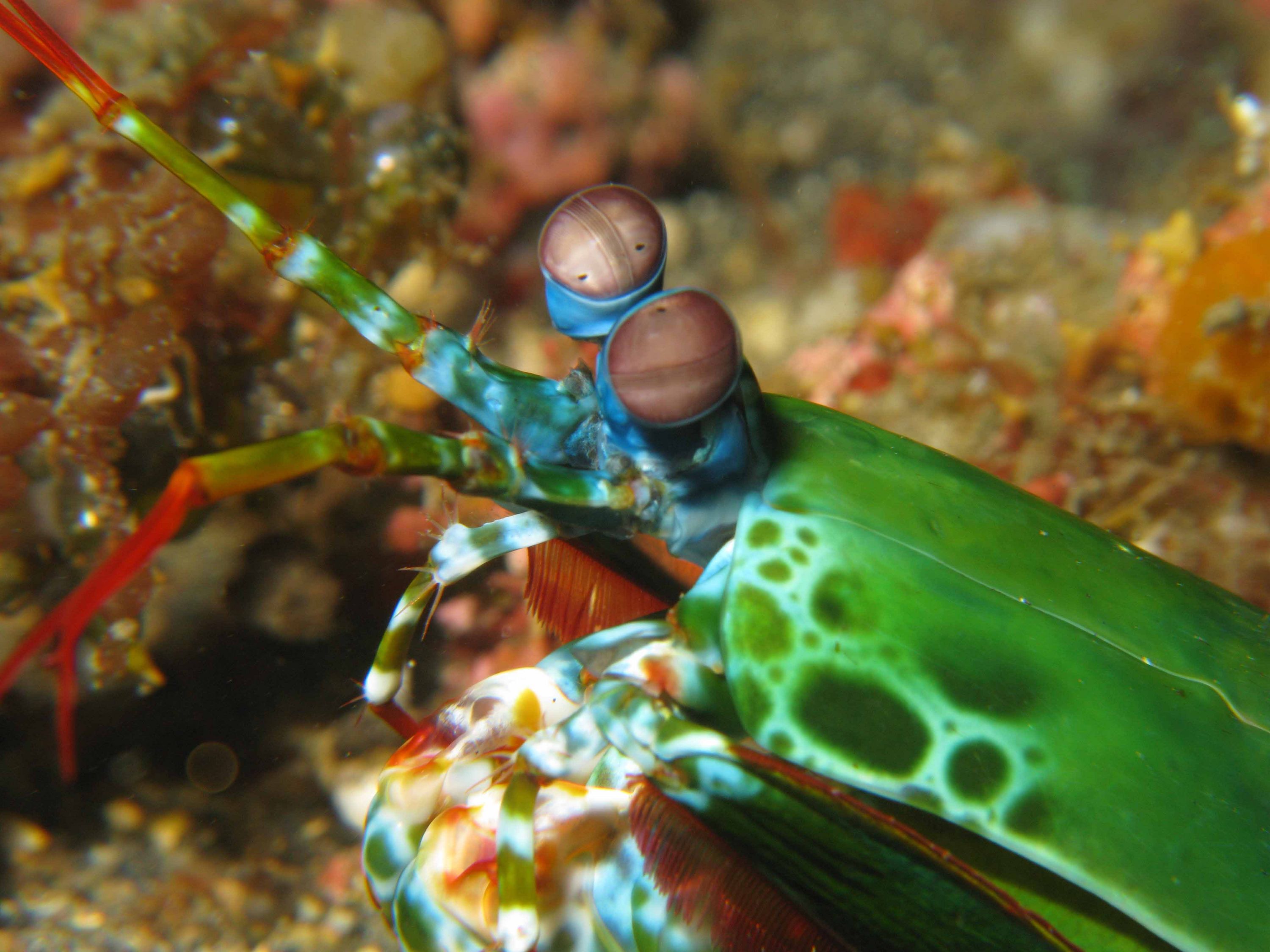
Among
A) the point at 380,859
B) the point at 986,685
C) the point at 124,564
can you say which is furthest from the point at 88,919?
the point at 986,685

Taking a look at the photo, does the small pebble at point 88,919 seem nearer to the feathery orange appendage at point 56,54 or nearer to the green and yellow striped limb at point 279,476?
the green and yellow striped limb at point 279,476

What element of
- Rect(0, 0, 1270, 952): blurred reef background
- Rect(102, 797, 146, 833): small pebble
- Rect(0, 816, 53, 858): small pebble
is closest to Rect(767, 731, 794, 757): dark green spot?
Rect(0, 0, 1270, 952): blurred reef background

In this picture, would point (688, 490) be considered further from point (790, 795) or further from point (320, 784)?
point (320, 784)

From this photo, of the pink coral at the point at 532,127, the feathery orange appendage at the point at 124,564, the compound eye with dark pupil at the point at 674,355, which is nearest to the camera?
the feathery orange appendage at the point at 124,564

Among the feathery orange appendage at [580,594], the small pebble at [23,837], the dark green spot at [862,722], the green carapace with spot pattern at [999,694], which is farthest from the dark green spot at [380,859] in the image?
the small pebble at [23,837]

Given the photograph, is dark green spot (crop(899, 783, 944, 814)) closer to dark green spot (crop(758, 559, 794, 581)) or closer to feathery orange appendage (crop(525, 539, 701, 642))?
dark green spot (crop(758, 559, 794, 581))

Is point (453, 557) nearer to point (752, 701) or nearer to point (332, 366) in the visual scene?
point (752, 701)
